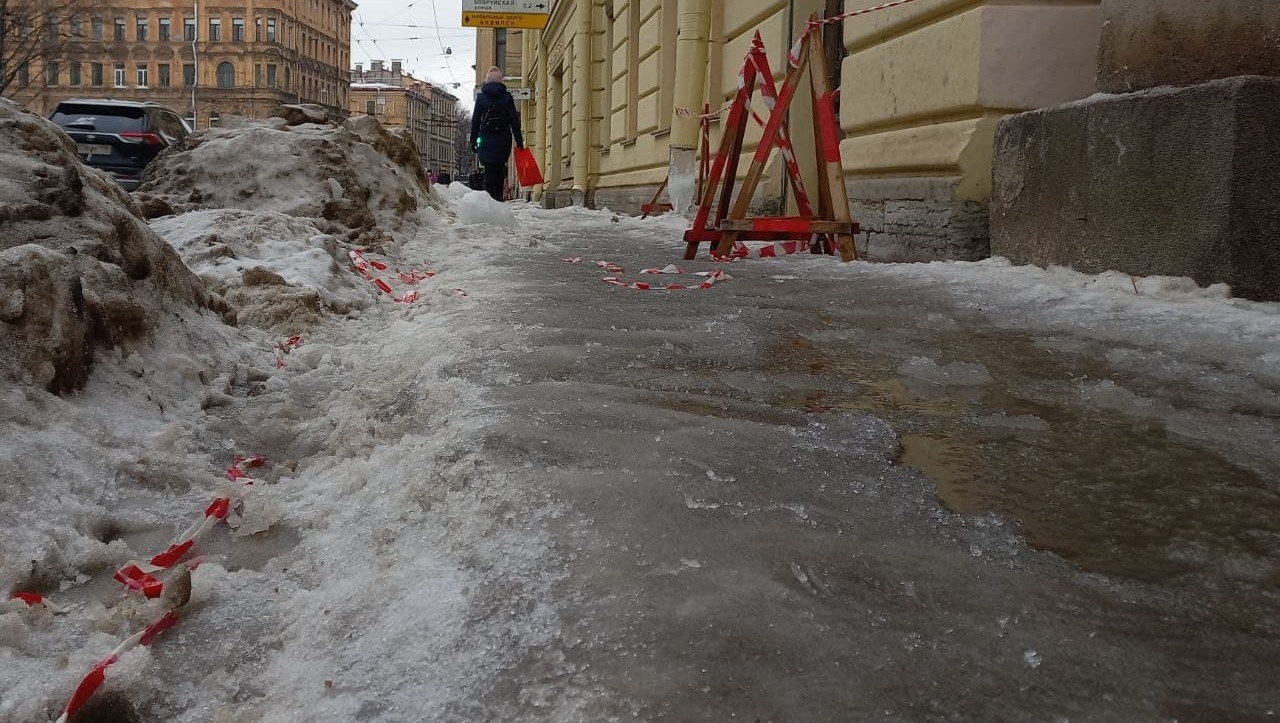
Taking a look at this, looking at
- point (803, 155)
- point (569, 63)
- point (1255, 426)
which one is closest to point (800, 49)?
point (803, 155)

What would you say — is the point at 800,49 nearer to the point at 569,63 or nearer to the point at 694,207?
the point at 694,207

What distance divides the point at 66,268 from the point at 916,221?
456cm

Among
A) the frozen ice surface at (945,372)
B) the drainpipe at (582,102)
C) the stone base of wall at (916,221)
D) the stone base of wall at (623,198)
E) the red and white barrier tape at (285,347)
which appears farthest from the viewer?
the drainpipe at (582,102)

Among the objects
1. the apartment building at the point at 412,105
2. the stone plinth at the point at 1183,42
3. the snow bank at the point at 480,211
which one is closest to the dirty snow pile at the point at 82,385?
the stone plinth at the point at 1183,42

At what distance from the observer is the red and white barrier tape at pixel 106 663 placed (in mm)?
1081

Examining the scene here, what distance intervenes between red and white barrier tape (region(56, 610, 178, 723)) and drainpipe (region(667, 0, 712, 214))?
9598mm

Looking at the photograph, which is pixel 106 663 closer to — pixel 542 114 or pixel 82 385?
pixel 82 385

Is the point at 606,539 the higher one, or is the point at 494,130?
the point at 494,130

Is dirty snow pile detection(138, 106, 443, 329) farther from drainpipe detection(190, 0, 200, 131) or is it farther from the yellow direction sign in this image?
drainpipe detection(190, 0, 200, 131)

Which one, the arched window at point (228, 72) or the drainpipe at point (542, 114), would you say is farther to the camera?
the arched window at point (228, 72)

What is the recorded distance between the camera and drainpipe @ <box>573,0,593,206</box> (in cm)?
1741

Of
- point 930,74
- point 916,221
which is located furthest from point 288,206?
point 930,74

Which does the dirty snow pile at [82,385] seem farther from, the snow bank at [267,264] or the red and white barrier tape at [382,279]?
the red and white barrier tape at [382,279]

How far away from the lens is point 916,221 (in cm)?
559
